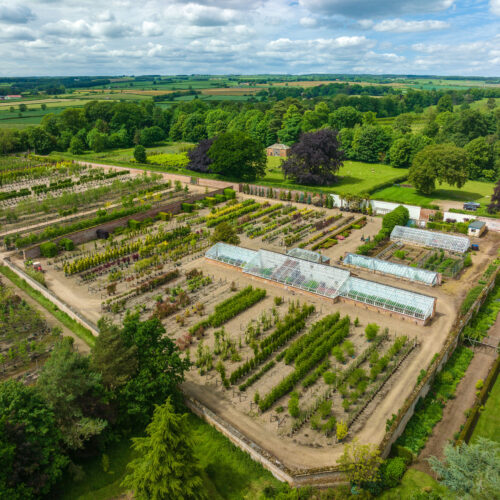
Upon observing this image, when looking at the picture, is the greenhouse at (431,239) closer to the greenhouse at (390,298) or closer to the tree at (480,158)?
the greenhouse at (390,298)

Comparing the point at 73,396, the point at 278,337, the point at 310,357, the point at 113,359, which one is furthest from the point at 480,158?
the point at 73,396

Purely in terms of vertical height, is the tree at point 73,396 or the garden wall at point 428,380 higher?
the tree at point 73,396

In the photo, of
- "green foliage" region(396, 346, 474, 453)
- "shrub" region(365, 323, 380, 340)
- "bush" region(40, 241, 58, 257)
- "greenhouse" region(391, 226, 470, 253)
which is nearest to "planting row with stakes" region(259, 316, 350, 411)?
"shrub" region(365, 323, 380, 340)

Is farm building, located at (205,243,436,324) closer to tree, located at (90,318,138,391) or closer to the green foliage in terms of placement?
the green foliage

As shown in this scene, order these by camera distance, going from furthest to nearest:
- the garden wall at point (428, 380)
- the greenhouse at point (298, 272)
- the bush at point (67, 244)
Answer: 1. the bush at point (67, 244)
2. the greenhouse at point (298, 272)
3. the garden wall at point (428, 380)

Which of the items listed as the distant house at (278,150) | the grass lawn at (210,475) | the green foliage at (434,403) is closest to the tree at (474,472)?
the green foliage at (434,403)

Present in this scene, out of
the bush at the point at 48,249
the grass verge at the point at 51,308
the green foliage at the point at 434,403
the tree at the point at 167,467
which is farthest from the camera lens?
the bush at the point at 48,249

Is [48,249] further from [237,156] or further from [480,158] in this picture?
[480,158]
